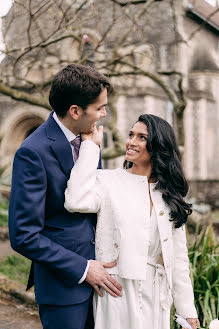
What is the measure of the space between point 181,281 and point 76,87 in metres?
1.31

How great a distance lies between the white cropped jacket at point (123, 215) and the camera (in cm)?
199

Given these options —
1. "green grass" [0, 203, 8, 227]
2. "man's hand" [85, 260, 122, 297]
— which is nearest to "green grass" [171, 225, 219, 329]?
"man's hand" [85, 260, 122, 297]

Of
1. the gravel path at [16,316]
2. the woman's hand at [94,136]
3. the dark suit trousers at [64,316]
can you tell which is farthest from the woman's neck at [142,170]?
the gravel path at [16,316]

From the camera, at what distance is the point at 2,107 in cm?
1477

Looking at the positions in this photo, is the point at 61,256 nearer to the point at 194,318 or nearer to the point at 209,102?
the point at 194,318

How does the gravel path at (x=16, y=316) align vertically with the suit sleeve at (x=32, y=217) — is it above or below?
below

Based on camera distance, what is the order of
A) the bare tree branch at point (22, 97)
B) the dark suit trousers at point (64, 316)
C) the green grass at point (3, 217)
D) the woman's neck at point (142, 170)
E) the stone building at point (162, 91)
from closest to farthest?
the dark suit trousers at point (64, 316), the woman's neck at point (142, 170), the bare tree branch at point (22, 97), the green grass at point (3, 217), the stone building at point (162, 91)

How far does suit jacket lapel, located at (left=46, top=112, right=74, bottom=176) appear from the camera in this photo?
202 cm

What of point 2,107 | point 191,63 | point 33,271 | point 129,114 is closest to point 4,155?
point 2,107

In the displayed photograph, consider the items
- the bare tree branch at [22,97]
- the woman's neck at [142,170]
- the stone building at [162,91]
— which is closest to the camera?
the woman's neck at [142,170]

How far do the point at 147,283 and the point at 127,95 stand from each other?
463 inches

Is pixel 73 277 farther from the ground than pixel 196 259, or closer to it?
farther from the ground

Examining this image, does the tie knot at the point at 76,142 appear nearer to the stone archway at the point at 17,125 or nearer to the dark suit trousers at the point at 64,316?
the dark suit trousers at the point at 64,316

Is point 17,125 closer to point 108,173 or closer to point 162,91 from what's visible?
point 162,91
